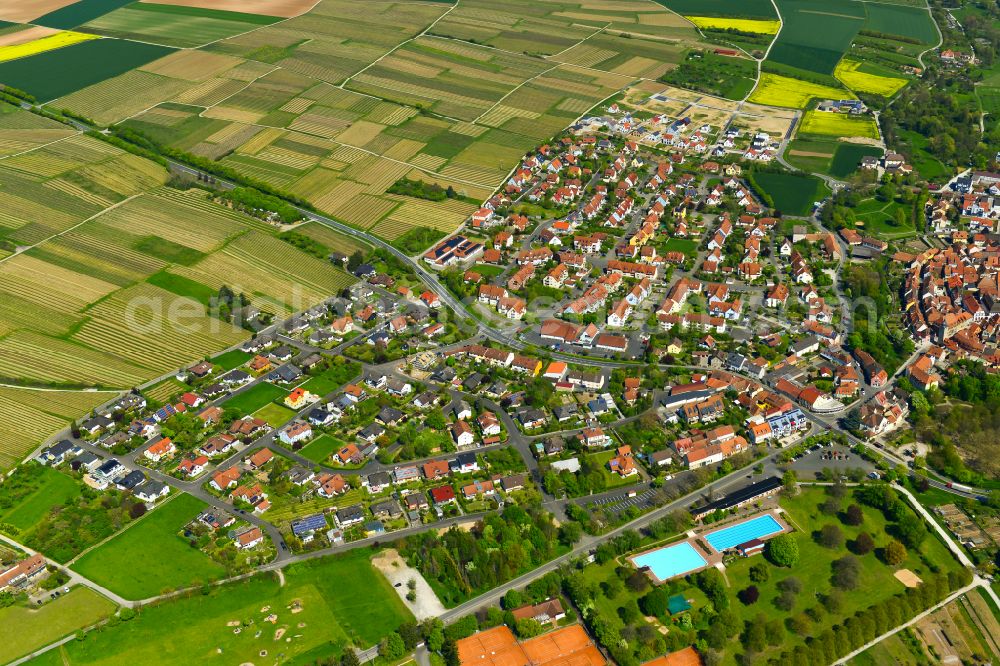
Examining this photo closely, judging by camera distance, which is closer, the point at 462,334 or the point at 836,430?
the point at 836,430

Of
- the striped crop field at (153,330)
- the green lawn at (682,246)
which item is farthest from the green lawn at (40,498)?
the green lawn at (682,246)

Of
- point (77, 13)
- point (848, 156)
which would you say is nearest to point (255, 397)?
point (848, 156)

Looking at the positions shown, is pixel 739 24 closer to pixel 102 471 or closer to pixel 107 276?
pixel 107 276

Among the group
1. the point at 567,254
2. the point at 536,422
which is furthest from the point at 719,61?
the point at 536,422

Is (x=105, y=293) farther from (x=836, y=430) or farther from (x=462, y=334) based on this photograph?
(x=836, y=430)

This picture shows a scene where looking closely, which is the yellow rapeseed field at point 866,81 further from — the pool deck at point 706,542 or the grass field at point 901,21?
the pool deck at point 706,542

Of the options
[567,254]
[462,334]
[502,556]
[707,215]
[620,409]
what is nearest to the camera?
[502,556]

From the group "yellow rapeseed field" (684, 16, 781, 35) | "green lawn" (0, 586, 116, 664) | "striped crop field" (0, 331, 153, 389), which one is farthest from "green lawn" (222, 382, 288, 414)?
"yellow rapeseed field" (684, 16, 781, 35)

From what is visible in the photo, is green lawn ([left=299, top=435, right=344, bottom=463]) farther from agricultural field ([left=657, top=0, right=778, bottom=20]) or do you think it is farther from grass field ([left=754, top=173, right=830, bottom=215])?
agricultural field ([left=657, top=0, right=778, bottom=20])
